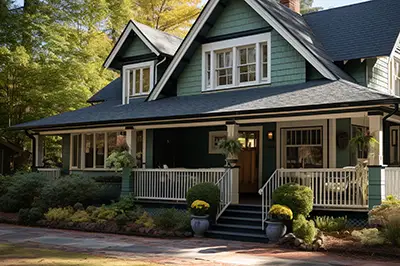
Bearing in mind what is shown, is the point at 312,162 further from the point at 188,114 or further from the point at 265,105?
the point at 188,114

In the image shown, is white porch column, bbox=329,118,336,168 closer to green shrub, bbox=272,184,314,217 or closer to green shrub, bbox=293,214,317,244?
green shrub, bbox=272,184,314,217

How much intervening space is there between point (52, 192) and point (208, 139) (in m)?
5.90

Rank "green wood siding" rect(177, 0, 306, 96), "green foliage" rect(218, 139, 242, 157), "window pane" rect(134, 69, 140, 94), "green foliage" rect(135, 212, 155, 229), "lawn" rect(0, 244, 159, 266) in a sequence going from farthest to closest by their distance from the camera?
"window pane" rect(134, 69, 140, 94) < "green wood siding" rect(177, 0, 306, 96) < "green foliage" rect(218, 139, 242, 157) < "green foliage" rect(135, 212, 155, 229) < "lawn" rect(0, 244, 159, 266)

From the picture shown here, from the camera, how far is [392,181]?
12320mm

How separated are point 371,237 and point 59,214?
31.1ft

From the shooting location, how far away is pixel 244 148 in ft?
57.7

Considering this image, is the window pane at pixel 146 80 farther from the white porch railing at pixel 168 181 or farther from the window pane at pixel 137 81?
the white porch railing at pixel 168 181

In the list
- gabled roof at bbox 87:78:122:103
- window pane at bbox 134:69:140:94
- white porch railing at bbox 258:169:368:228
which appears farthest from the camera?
gabled roof at bbox 87:78:122:103

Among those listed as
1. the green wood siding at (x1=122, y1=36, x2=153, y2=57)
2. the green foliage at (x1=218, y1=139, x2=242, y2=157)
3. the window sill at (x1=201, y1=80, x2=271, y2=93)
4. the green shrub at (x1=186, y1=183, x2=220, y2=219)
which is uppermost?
the green wood siding at (x1=122, y1=36, x2=153, y2=57)

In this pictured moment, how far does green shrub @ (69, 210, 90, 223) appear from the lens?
48.6ft

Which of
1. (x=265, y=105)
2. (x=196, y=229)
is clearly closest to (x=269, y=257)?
(x=196, y=229)

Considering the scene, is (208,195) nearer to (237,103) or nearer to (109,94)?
(237,103)

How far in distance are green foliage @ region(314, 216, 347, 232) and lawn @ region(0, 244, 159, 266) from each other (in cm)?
477

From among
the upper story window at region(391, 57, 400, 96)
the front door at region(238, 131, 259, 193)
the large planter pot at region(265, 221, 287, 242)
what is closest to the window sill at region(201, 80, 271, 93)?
the front door at region(238, 131, 259, 193)
